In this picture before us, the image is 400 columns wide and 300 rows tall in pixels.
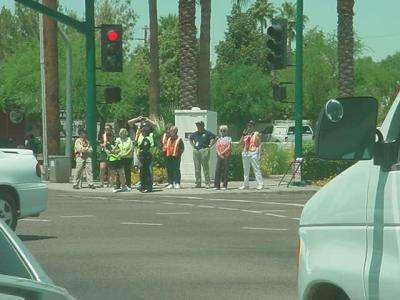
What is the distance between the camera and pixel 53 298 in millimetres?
4379

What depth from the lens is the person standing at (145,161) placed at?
29453mm

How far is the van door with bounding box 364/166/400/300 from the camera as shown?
5.12 metres

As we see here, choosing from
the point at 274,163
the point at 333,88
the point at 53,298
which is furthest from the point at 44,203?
the point at 333,88

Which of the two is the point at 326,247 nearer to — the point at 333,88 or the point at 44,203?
the point at 44,203

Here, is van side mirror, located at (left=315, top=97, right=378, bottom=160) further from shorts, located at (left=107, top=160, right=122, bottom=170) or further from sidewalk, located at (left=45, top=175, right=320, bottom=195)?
shorts, located at (left=107, top=160, right=122, bottom=170)

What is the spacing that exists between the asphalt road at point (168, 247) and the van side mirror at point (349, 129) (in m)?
6.28

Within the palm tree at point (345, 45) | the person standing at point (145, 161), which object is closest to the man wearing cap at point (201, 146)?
the person standing at point (145, 161)

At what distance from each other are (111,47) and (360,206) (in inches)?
984

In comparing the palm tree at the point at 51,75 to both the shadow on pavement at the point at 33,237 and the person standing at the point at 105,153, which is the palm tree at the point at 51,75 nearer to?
the person standing at the point at 105,153

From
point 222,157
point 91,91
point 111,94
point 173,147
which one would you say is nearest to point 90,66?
point 91,91

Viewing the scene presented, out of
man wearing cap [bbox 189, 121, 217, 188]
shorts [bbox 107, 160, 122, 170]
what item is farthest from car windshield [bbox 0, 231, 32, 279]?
Answer: man wearing cap [bbox 189, 121, 217, 188]

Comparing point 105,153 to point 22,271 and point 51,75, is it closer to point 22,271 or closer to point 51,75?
point 51,75

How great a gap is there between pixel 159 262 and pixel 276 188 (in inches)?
673

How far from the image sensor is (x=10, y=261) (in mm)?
5102
